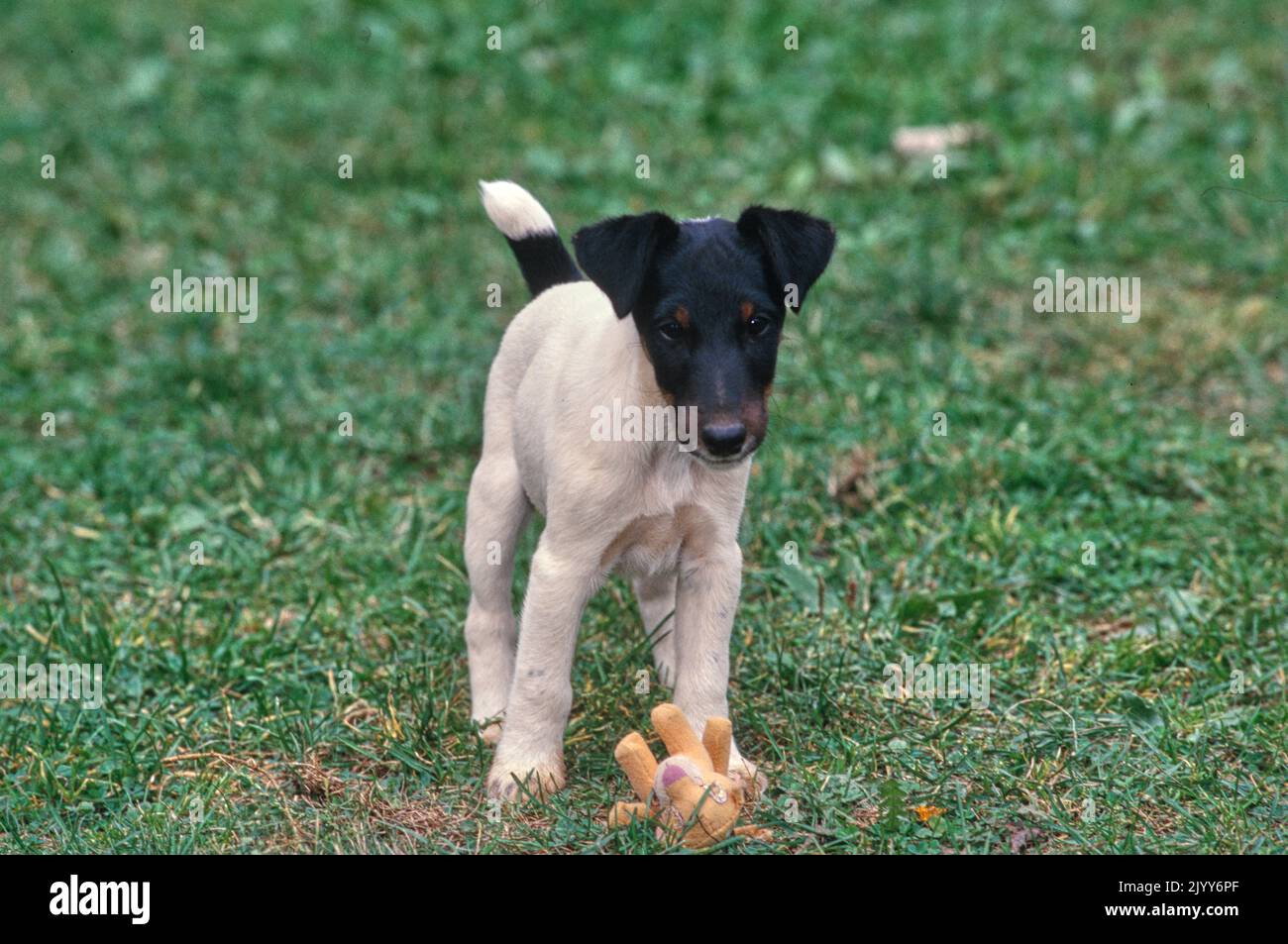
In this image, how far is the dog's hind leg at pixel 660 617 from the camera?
5.13 m

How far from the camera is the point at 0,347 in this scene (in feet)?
25.9

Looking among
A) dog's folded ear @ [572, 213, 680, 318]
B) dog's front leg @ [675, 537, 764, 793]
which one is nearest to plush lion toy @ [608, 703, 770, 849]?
dog's front leg @ [675, 537, 764, 793]

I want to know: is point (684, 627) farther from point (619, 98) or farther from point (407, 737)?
point (619, 98)

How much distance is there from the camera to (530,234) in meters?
5.14

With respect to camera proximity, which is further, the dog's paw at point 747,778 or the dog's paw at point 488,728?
the dog's paw at point 488,728

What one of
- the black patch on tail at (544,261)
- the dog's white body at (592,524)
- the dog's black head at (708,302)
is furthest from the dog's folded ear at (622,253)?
the black patch on tail at (544,261)

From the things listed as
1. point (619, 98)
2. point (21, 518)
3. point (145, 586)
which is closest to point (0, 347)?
point (21, 518)

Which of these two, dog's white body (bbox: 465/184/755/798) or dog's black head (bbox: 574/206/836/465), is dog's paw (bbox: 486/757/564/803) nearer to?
dog's white body (bbox: 465/184/755/798)

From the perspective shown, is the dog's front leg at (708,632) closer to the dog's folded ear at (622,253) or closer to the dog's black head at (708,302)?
the dog's black head at (708,302)

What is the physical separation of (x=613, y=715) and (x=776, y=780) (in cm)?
55

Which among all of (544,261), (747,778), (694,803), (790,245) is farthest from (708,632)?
(544,261)

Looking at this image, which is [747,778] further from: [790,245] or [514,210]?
[514,210]

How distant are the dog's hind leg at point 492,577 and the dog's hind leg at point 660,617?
0.41 metres

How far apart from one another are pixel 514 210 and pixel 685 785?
181 centimetres
